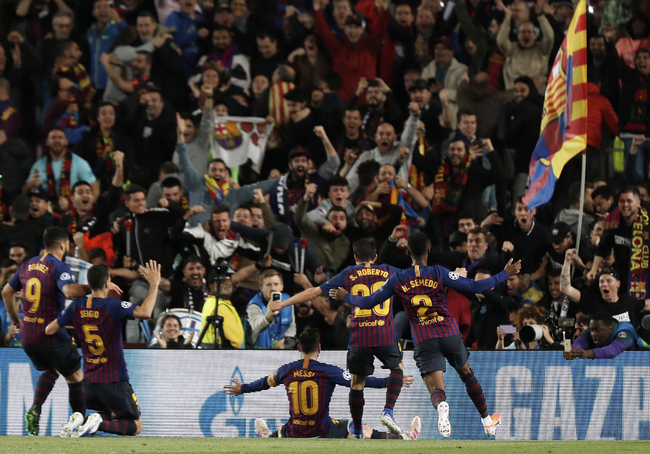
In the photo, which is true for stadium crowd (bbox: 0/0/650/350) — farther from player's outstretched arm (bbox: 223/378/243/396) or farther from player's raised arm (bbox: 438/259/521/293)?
player's raised arm (bbox: 438/259/521/293)

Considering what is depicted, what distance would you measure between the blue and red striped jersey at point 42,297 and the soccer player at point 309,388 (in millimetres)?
1902

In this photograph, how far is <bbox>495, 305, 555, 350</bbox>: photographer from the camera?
10.3 meters

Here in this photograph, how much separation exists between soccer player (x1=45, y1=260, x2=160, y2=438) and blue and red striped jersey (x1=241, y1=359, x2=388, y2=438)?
1.21 meters

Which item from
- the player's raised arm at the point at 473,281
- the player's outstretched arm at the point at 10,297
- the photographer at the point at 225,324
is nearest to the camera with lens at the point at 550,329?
the player's raised arm at the point at 473,281

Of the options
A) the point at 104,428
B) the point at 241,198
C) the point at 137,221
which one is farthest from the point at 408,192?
the point at 104,428

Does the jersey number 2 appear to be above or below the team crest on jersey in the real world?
below

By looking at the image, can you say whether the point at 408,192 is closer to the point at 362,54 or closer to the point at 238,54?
the point at 362,54

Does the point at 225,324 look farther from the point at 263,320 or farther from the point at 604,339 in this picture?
the point at 604,339

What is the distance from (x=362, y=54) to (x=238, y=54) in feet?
6.54

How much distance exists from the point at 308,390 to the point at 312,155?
5119 millimetres

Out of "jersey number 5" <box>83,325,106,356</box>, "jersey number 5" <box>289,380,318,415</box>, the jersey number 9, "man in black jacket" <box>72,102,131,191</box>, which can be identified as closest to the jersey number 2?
"jersey number 5" <box>289,380,318,415</box>

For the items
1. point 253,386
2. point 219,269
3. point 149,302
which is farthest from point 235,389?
point 219,269

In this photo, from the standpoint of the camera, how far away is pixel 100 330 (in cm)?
898

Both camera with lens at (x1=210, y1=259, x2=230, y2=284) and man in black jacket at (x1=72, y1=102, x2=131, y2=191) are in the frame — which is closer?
camera with lens at (x1=210, y1=259, x2=230, y2=284)
